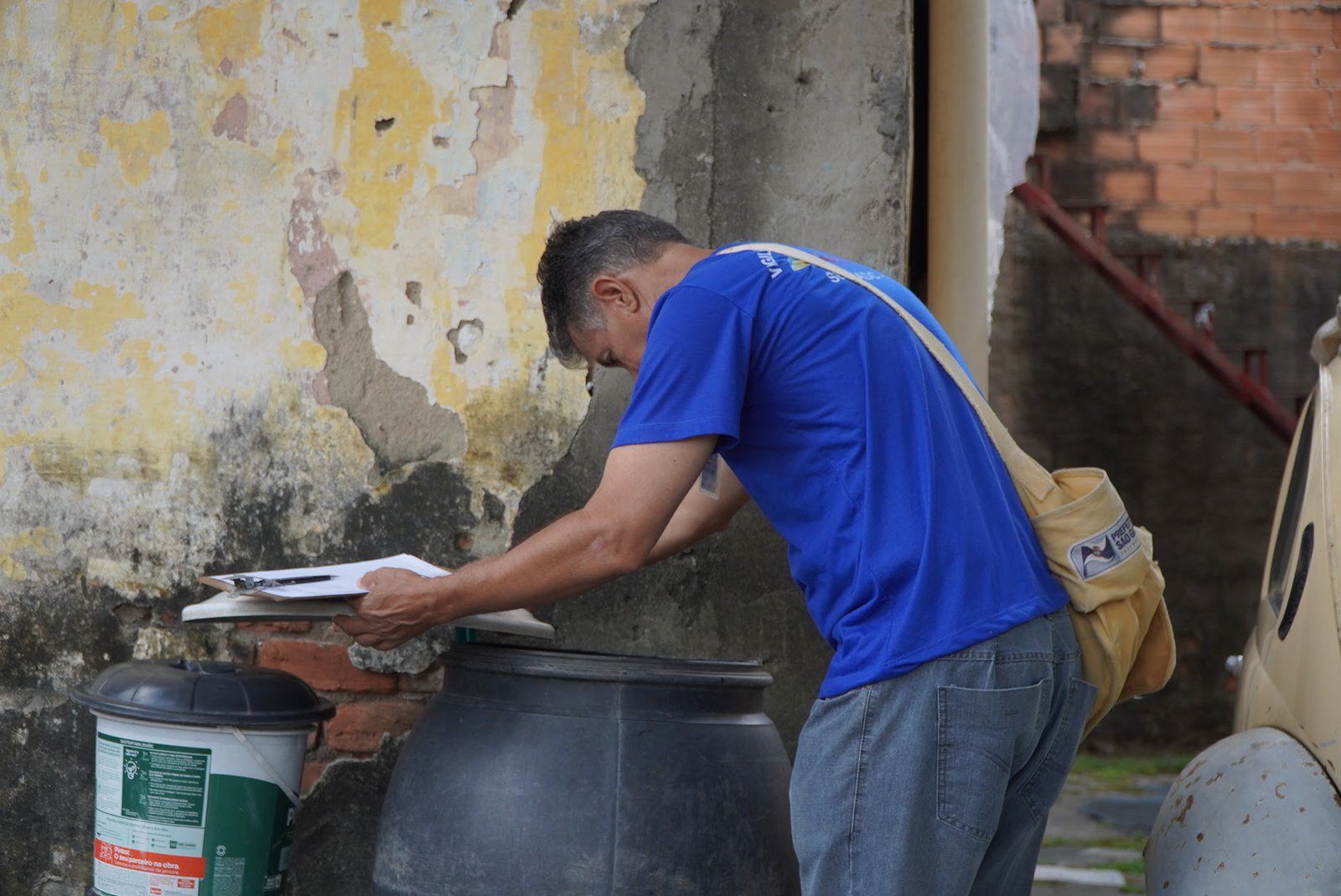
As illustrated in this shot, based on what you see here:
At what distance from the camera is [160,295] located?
3.03 meters

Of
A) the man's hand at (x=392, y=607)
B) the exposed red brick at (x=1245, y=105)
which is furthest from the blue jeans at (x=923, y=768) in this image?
the exposed red brick at (x=1245, y=105)

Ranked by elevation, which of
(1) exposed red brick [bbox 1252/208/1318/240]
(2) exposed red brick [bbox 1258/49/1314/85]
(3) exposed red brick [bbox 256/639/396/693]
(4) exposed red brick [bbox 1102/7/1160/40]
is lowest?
(3) exposed red brick [bbox 256/639/396/693]

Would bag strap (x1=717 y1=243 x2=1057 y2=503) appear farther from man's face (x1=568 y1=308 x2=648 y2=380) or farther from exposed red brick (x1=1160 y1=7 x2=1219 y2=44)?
exposed red brick (x1=1160 y1=7 x2=1219 y2=44)

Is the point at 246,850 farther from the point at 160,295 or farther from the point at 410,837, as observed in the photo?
the point at 160,295

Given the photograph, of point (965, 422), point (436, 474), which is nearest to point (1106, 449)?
point (436, 474)

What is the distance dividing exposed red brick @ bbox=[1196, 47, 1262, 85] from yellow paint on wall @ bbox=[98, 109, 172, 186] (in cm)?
595

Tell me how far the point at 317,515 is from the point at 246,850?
794mm

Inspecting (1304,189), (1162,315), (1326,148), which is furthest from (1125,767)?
(1326,148)

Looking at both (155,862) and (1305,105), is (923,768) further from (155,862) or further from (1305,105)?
(1305,105)

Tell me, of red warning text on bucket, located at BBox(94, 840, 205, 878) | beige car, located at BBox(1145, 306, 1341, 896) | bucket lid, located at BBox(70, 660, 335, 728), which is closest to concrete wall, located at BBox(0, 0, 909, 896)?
bucket lid, located at BBox(70, 660, 335, 728)

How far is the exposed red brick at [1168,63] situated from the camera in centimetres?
743

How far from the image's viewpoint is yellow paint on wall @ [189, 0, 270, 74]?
3.03 m

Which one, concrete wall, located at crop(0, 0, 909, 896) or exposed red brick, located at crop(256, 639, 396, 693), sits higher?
concrete wall, located at crop(0, 0, 909, 896)

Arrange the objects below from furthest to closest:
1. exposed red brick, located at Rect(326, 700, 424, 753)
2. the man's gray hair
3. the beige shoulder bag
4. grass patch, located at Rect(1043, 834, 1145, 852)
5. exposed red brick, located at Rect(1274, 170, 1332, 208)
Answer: exposed red brick, located at Rect(1274, 170, 1332, 208) < grass patch, located at Rect(1043, 834, 1145, 852) < exposed red brick, located at Rect(326, 700, 424, 753) < the man's gray hair < the beige shoulder bag
